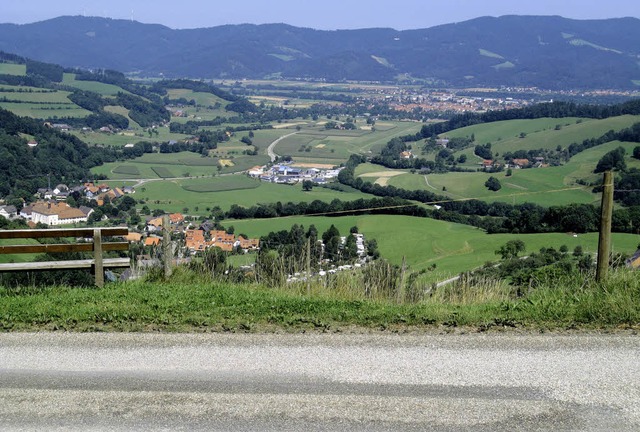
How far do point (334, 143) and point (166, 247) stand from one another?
83.8 m

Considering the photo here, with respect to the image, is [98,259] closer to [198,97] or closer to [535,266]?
[535,266]

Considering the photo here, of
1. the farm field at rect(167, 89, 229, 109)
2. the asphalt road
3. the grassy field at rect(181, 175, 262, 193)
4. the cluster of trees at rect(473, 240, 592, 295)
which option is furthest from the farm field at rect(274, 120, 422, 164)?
the asphalt road

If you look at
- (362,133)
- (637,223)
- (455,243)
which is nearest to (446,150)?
(362,133)

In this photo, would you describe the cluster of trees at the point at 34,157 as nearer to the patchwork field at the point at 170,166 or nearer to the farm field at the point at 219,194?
the patchwork field at the point at 170,166

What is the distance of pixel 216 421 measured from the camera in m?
5.07

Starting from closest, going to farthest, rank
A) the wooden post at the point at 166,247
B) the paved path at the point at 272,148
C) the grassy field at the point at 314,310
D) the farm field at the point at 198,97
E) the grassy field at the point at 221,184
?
the grassy field at the point at 314,310 → the wooden post at the point at 166,247 → the grassy field at the point at 221,184 → the paved path at the point at 272,148 → the farm field at the point at 198,97

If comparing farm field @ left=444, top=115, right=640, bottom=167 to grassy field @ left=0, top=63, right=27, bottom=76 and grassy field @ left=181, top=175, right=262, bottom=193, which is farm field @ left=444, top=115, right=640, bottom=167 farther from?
grassy field @ left=0, top=63, right=27, bottom=76

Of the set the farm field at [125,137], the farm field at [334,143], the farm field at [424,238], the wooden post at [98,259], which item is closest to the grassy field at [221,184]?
the farm field at [334,143]

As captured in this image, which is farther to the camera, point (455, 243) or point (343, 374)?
point (455, 243)

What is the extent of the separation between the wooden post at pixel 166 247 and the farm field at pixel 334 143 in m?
68.4

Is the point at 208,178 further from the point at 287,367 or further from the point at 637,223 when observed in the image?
the point at 287,367

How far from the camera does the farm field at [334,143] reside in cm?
8212

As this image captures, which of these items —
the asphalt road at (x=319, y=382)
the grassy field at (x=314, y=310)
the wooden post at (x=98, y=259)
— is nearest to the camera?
the asphalt road at (x=319, y=382)

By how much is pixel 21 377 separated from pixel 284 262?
3.93 m
